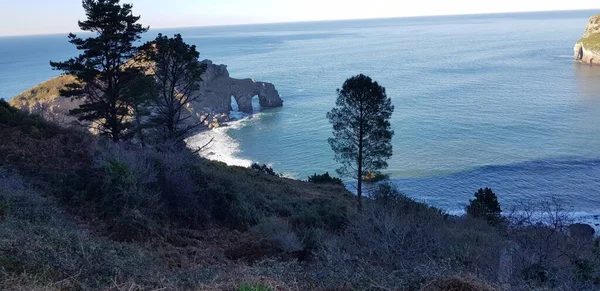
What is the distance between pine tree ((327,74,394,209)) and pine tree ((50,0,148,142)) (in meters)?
10.1

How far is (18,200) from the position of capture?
1084cm

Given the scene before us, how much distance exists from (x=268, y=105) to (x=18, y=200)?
204ft

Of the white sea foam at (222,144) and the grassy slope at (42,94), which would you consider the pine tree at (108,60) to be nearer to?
the white sea foam at (222,144)

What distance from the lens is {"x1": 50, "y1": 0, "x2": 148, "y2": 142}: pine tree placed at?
1945 centimetres

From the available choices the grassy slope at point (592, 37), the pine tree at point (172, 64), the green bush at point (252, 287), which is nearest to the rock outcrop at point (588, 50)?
the grassy slope at point (592, 37)

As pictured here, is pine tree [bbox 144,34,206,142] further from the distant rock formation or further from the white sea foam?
the distant rock formation

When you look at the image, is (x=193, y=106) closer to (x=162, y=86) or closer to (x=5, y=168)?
(x=162, y=86)

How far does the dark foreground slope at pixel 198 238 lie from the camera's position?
603cm

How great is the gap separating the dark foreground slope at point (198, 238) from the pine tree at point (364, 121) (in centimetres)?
454

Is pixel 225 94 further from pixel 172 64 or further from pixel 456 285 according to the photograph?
pixel 456 285

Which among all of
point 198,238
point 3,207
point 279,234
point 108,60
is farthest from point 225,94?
point 3,207

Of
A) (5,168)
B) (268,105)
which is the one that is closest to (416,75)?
(268,105)

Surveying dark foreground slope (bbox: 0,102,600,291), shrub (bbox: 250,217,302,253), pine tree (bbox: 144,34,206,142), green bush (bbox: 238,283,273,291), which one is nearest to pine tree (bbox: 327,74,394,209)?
dark foreground slope (bbox: 0,102,600,291)

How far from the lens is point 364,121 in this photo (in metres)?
23.8
